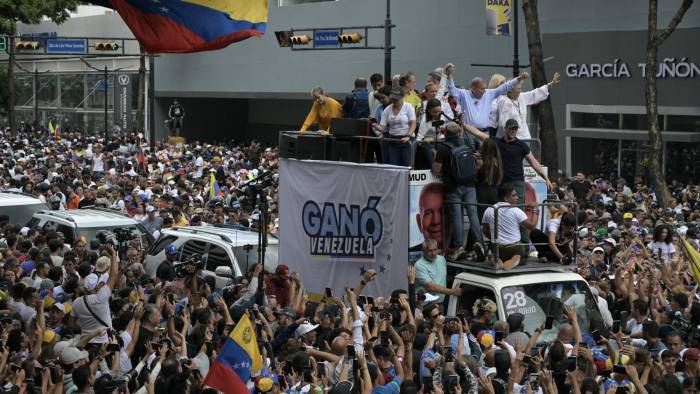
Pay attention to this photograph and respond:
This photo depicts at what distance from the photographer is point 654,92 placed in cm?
2692

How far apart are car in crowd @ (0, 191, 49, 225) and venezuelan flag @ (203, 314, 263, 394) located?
11.2 metres

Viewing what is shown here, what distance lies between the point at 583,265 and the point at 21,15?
19971mm

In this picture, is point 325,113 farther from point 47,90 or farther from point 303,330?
point 47,90

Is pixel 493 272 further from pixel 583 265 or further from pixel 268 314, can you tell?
pixel 583 265

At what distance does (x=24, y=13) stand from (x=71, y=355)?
21.1m

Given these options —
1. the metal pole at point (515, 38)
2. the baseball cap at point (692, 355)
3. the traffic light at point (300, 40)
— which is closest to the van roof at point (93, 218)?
the baseball cap at point (692, 355)

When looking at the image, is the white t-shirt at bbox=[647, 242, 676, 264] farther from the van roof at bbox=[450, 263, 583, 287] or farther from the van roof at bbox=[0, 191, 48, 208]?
the van roof at bbox=[0, 191, 48, 208]

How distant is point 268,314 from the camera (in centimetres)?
1091

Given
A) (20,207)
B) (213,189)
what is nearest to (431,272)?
(20,207)

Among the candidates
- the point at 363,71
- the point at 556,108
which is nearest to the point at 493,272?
the point at 556,108

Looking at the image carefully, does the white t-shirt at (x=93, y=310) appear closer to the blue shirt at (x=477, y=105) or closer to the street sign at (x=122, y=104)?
the blue shirt at (x=477, y=105)

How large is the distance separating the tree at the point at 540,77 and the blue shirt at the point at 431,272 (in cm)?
1723

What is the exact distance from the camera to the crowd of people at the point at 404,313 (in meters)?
8.66

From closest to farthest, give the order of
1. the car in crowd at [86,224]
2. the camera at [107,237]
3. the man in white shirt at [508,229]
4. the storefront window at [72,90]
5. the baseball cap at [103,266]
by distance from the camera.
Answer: the man in white shirt at [508,229] → the baseball cap at [103,266] → the camera at [107,237] → the car in crowd at [86,224] → the storefront window at [72,90]
